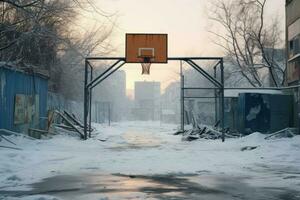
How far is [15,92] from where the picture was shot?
22.6 metres

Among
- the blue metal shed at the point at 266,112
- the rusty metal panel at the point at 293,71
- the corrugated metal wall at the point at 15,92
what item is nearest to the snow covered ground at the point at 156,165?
the corrugated metal wall at the point at 15,92

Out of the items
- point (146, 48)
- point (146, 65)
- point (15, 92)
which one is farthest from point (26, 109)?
point (146, 65)

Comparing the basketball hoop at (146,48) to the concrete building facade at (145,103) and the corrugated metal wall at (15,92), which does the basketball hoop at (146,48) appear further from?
the concrete building facade at (145,103)

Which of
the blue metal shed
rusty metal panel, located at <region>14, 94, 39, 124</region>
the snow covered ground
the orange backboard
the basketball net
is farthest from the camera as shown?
the blue metal shed

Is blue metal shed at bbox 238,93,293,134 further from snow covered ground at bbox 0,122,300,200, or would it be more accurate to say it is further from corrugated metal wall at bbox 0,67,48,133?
corrugated metal wall at bbox 0,67,48,133

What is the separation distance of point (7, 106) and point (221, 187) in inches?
523

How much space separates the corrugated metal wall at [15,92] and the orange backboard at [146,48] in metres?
4.84

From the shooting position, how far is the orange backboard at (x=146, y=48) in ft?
88.0

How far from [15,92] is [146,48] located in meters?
7.35

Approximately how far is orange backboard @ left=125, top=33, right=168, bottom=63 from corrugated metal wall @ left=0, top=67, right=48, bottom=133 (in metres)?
4.84

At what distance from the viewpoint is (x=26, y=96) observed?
24328mm

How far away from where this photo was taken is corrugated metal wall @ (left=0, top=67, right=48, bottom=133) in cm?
2122

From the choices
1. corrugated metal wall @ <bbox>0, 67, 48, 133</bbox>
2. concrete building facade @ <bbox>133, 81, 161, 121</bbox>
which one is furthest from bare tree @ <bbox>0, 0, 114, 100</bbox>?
concrete building facade @ <bbox>133, 81, 161, 121</bbox>

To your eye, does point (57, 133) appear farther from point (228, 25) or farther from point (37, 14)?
point (228, 25)
